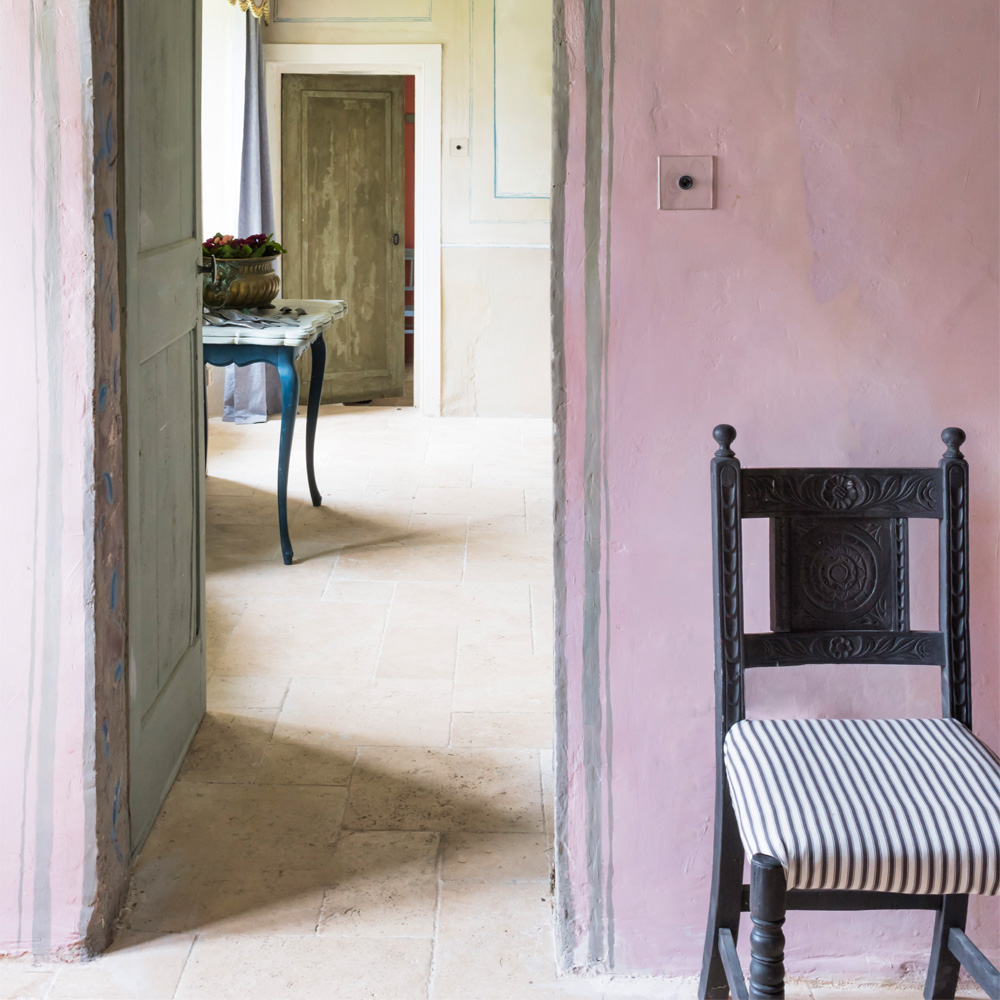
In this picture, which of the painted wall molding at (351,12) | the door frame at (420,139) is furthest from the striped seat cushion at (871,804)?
the painted wall molding at (351,12)

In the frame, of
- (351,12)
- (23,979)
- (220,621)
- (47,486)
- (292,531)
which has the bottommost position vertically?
(23,979)

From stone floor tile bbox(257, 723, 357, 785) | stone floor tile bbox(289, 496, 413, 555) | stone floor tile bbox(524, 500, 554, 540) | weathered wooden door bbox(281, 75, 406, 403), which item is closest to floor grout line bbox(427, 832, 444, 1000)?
stone floor tile bbox(257, 723, 357, 785)

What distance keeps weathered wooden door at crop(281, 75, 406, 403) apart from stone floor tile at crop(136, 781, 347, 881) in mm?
5448

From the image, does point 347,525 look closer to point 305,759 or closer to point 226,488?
point 226,488

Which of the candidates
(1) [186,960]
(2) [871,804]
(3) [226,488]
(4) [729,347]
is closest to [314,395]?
(3) [226,488]

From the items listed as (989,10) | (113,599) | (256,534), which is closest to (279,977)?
(113,599)

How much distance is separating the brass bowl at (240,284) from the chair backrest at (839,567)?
10.1 feet

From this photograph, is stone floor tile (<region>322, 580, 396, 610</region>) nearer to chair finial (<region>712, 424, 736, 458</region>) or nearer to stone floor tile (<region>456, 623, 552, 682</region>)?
stone floor tile (<region>456, 623, 552, 682</region>)

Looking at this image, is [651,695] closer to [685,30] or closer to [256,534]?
[685,30]

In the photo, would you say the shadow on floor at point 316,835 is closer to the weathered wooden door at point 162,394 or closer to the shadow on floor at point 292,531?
the weathered wooden door at point 162,394

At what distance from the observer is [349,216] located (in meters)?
8.13

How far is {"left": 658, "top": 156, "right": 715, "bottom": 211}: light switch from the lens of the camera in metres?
1.99

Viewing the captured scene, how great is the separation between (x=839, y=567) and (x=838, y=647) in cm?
13

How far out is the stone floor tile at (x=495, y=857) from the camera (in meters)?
2.51
